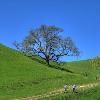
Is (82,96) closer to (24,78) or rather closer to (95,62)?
(24,78)

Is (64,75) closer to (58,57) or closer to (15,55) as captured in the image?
(15,55)

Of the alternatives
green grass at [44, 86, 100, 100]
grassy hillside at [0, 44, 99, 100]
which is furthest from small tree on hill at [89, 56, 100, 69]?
green grass at [44, 86, 100, 100]

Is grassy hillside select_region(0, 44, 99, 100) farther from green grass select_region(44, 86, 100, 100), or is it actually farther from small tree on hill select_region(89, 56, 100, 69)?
small tree on hill select_region(89, 56, 100, 69)

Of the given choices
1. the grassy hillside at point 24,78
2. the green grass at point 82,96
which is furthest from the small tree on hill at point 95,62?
the green grass at point 82,96

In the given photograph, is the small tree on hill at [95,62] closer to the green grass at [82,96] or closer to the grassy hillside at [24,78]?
the grassy hillside at [24,78]

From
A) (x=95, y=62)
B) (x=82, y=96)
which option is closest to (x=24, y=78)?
(x=82, y=96)

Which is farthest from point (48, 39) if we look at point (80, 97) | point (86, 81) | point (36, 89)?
point (80, 97)

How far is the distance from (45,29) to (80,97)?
216ft

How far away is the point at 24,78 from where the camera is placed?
273 feet

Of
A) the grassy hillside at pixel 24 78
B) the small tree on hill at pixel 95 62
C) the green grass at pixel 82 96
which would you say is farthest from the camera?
the small tree on hill at pixel 95 62

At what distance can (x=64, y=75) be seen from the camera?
8981 centimetres

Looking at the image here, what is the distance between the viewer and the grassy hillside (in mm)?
70875

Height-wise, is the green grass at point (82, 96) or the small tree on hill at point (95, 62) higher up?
the small tree on hill at point (95, 62)

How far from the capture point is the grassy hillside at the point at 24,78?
233 feet
